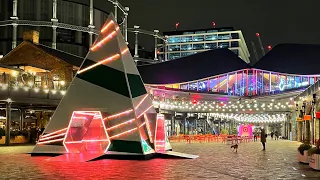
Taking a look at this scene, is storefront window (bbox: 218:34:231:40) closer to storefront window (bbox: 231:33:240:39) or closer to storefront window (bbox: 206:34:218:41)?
storefront window (bbox: 231:33:240:39)

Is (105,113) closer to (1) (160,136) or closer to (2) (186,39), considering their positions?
(1) (160,136)

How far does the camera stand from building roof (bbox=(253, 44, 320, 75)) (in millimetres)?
70312

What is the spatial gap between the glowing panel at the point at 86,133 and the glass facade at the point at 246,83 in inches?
1919

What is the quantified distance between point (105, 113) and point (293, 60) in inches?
2254

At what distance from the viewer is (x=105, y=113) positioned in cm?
2305

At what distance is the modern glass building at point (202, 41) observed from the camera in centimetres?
15900

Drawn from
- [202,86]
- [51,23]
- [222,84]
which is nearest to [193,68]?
[202,86]

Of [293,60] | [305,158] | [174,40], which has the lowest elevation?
[305,158]

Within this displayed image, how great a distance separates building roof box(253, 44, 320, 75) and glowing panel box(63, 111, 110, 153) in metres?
50.6

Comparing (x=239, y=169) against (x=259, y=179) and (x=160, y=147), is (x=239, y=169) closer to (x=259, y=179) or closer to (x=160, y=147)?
(x=259, y=179)

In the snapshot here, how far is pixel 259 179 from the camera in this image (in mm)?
14062

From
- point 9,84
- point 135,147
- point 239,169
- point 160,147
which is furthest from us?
point 9,84

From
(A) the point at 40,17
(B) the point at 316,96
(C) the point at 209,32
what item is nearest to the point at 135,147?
(B) the point at 316,96

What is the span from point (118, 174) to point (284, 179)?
212 inches
